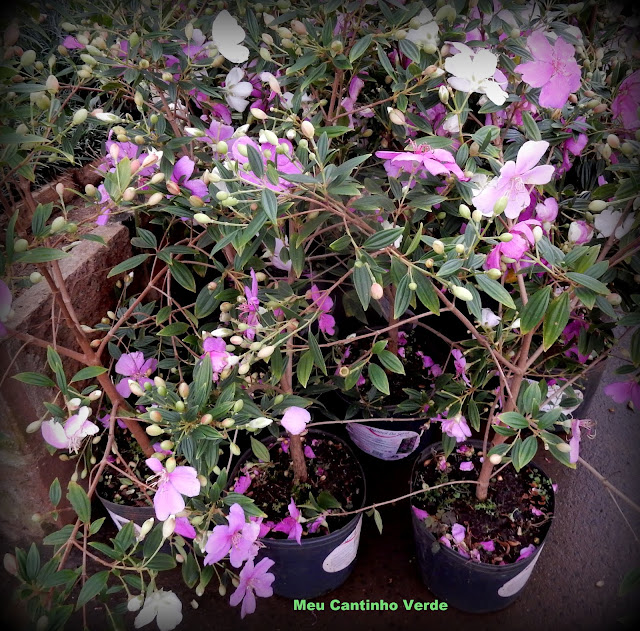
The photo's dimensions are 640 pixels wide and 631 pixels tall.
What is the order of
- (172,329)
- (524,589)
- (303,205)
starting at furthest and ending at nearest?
(524,589) → (172,329) → (303,205)

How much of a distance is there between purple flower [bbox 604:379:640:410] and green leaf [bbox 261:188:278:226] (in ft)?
2.47

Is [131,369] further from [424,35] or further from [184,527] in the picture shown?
[424,35]

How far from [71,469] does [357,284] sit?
109 centimetres

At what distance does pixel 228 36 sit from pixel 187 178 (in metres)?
0.26

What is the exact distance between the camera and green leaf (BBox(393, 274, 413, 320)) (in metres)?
0.81

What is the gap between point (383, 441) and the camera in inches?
64.2

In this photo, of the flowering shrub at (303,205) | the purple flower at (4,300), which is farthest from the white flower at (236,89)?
the purple flower at (4,300)

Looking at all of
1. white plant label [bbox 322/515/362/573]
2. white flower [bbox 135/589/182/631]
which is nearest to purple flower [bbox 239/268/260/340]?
white flower [bbox 135/589/182/631]

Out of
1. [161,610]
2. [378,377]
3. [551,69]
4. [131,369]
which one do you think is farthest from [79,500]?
[551,69]

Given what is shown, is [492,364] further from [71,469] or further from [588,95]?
[71,469]

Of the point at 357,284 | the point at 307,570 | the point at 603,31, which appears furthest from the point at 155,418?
the point at 603,31

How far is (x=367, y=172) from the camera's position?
124cm

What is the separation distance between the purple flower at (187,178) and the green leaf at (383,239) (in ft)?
1.11

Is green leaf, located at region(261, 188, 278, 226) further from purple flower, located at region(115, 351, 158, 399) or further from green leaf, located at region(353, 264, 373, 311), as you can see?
purple flower, located at region(115, 351, 158, 399)
